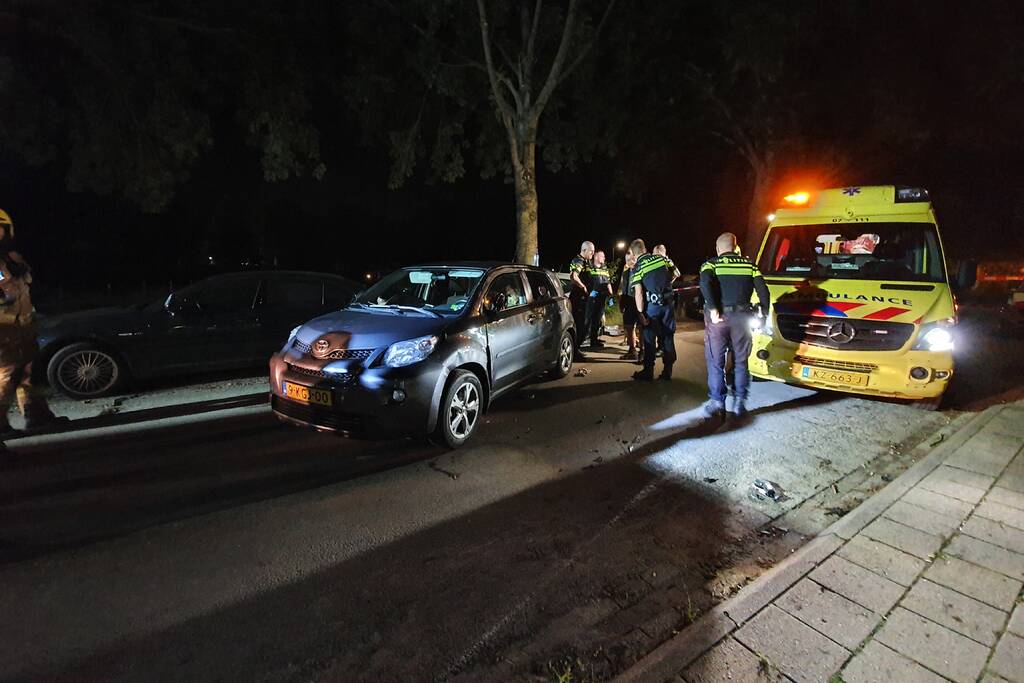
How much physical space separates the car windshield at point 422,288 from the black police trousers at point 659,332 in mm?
2625

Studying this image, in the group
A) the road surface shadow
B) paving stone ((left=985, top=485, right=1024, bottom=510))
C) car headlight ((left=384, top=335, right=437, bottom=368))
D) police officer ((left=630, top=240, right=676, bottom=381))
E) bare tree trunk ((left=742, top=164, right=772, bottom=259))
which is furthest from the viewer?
bare tree trunk ((left=742, top=164, right=772, bottom=259))

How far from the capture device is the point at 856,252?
6715mm

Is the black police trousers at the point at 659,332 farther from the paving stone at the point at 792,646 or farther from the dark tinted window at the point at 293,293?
the paving stone at the point at 792,646

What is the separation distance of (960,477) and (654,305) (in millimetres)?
3629

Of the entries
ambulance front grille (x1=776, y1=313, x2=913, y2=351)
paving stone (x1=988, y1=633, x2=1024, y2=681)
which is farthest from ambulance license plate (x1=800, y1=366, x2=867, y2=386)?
paving stone (x1=988, y1=633, x2=1024, y2=681)

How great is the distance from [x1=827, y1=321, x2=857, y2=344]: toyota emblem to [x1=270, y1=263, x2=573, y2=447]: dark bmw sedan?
10.5 ft

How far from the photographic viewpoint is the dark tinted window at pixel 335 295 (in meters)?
7.58

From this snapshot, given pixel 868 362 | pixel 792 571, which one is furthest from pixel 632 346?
pixel 792 571

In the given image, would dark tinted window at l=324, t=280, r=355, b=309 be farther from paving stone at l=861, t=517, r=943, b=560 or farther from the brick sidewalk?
paving stone at l=861, t=517, r=943, b=560

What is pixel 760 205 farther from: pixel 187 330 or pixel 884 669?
pixel 884 669

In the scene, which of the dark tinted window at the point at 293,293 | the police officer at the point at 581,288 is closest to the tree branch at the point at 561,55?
the police officer at the point at 581,288

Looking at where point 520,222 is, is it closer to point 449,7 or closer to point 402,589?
point 449,7

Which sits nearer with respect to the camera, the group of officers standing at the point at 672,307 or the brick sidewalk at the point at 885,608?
the brick sidewalk at the point at 885,608

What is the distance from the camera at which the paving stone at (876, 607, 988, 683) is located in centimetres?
232
